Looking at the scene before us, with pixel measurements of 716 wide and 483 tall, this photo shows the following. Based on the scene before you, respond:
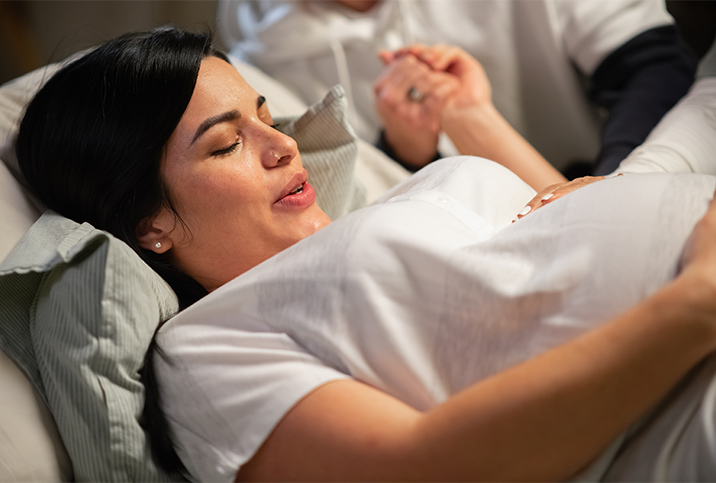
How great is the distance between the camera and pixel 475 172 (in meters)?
0.87

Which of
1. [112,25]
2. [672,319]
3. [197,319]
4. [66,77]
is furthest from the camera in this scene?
[112,25]

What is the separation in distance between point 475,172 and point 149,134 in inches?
18.0

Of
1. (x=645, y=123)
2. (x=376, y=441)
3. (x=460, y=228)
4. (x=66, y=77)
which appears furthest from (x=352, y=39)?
(x=376, y=441)

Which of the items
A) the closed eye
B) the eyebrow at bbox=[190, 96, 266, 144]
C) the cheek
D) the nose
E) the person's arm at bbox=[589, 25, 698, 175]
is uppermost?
the eyebrow at bbox=[190, 96, 266, 144]

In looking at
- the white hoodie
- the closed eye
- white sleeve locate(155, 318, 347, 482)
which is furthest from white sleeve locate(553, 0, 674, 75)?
white sleeve locate(155, 318, 347, 482)

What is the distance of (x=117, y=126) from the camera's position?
2.60 feet

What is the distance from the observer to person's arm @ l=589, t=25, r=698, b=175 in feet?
4.09

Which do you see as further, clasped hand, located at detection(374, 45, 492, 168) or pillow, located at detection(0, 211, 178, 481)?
clasped hand, located at detection(374, 45, 492, 168)

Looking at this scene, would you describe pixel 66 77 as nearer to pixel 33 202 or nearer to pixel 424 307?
pixel 33 202

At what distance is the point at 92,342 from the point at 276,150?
340 millimetres

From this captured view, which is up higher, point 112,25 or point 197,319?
point 112,25

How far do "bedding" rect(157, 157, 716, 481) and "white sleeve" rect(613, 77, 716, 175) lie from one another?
1.15 ft

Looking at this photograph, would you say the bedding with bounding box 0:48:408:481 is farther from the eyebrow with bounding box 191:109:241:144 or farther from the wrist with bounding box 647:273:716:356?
the wrist with bounding box 647:273:716:356

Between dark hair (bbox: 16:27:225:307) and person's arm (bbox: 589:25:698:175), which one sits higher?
dark hair (bbox: 16:27:225:307)
